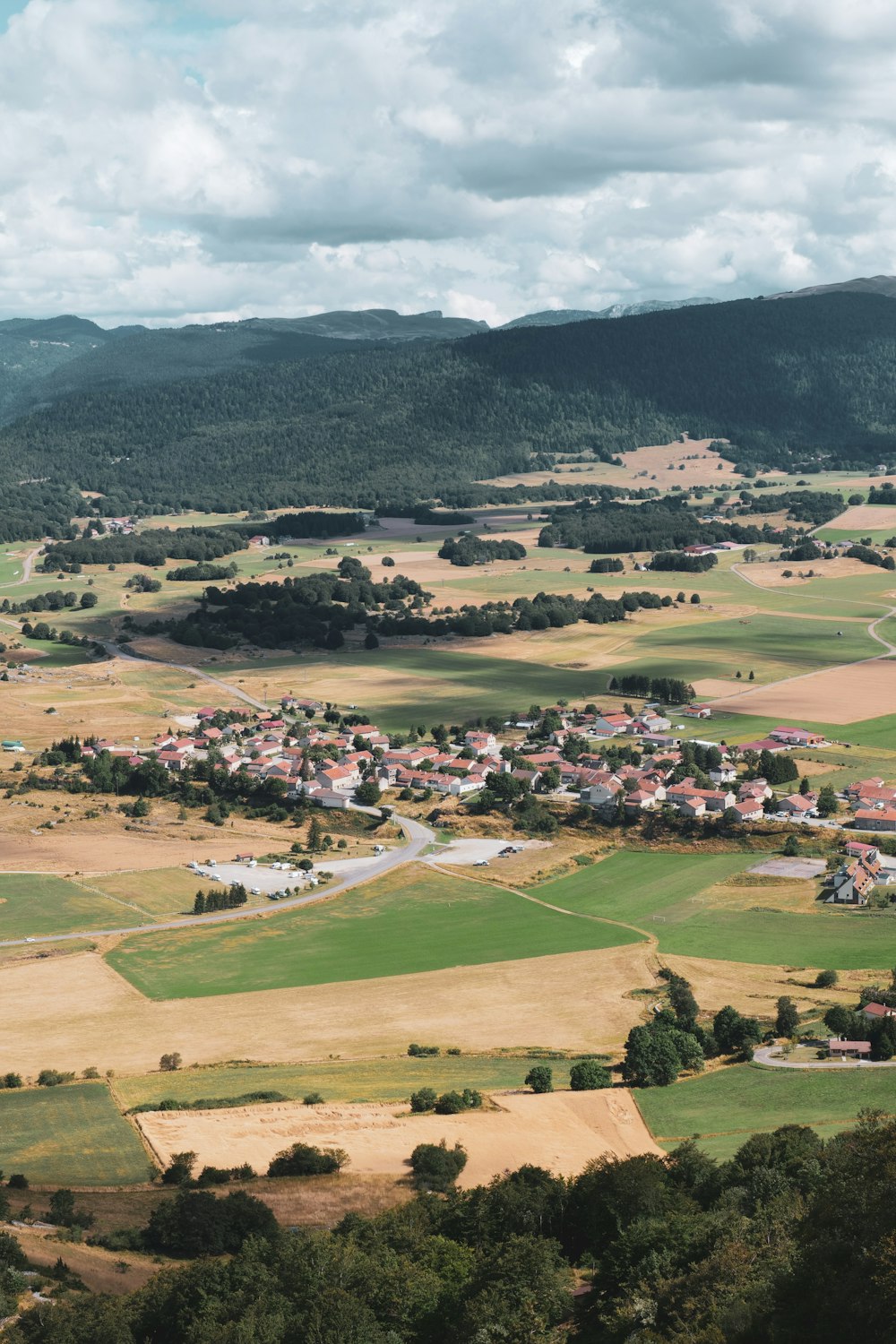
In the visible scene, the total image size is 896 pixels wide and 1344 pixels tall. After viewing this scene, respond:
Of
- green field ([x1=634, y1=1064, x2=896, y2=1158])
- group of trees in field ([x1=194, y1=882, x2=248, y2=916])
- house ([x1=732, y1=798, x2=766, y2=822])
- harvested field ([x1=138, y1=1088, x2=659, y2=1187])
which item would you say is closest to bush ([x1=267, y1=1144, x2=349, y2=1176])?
harvested field ([x1=138, y1=1088, x2=659, y2=1187])

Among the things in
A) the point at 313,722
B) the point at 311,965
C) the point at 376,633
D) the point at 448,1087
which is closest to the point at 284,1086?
the point at 448,1087

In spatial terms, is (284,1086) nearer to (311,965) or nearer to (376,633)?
(311,965)

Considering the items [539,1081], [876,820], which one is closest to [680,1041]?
[539,1081]

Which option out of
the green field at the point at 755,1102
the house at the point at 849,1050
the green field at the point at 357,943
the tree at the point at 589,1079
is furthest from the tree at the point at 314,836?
the house at the point at 849,1050

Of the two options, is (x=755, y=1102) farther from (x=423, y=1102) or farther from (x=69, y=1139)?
(x=69, y=1139)

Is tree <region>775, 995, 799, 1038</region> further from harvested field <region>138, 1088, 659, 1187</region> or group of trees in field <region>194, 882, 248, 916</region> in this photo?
group of trees in field <region>194, 882, 248, 916</region>
